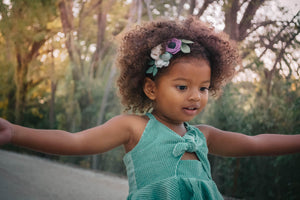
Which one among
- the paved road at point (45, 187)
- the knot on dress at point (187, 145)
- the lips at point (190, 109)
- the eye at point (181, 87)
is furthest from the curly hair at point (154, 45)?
the paved road at point (45, 187)

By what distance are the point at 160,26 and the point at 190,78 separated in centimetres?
47

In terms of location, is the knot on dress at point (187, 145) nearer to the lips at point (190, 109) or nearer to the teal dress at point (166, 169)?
the teal dress at point (166, 169)

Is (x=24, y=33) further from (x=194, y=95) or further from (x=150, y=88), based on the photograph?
(x=194, y=95)

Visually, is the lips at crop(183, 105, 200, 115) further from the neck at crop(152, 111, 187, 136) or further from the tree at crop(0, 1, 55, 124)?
the tree at crop(0, 1, 55, 124)

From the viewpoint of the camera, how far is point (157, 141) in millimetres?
1764

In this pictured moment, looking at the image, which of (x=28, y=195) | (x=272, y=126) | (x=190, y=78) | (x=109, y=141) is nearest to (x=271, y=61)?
(x=272, y=126)

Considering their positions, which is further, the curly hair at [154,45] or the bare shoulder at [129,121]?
the curly hair at [154,45]

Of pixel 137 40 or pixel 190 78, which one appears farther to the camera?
pixel 137 40

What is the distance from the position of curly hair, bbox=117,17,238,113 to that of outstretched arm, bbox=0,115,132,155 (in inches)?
11.9

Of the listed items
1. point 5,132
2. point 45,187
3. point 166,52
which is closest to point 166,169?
point 166,52

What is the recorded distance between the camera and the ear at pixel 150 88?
1917 mm

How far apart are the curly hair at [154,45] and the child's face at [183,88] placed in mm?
69

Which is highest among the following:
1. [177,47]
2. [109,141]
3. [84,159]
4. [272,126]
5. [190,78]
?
[177,47]

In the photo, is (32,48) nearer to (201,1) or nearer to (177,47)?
(201,1)
